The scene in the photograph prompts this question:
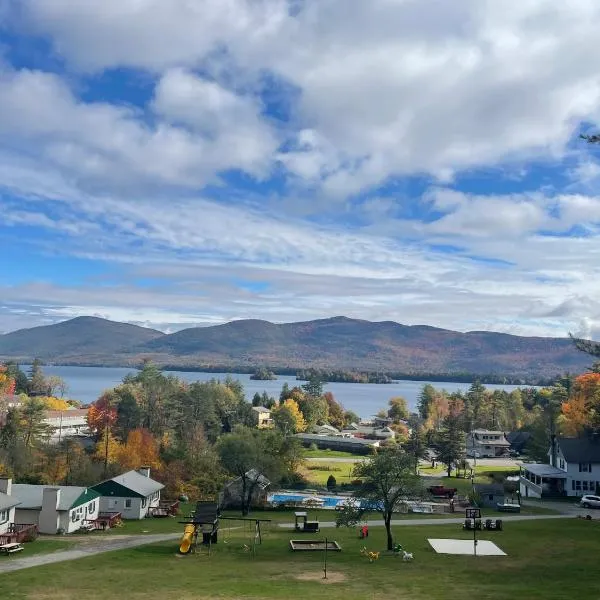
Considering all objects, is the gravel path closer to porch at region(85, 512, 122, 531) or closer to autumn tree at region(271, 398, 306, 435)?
porch at region(85, 512, 122, 531)

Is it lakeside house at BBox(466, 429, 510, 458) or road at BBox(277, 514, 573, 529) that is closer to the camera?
road at BBox(277, 514, 573, 529)

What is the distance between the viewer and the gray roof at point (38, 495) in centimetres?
4159

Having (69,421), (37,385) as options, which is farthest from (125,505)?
(37,385)

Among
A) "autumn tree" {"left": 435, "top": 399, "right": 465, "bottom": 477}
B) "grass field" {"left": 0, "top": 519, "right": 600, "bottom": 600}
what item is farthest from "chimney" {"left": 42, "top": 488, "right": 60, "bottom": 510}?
"autumn tree" {"left": 435, "top": 399, "right": 465, "bottom": 477}

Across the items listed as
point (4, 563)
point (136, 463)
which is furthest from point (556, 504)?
point (4, 563)

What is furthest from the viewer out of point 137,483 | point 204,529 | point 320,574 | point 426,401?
point 426,401

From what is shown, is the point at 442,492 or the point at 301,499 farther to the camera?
the point at 301,499

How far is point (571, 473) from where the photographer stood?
61.8m

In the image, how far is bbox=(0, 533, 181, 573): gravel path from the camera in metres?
30.9

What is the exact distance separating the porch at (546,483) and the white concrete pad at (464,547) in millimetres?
29215

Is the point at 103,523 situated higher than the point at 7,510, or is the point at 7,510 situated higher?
the point at 7,510

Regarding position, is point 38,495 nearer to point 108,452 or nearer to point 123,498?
point 123,498

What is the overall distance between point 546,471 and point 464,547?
1305 inches

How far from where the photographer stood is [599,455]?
61.9m
